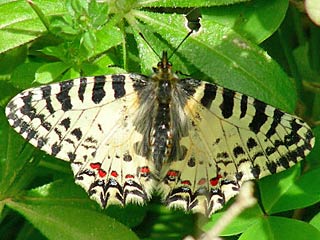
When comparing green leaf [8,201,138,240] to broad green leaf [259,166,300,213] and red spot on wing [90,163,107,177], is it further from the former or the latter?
broad green leaf [259,166,300,213]

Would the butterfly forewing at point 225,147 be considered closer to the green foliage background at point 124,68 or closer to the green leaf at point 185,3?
the green foliage background at point 124,68

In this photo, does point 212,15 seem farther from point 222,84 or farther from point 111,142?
point 111,142

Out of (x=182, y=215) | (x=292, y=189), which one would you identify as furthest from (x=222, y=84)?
(x=182, y=215)

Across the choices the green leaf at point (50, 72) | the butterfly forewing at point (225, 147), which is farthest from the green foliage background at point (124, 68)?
the butterfly forewing at point (225, 147)

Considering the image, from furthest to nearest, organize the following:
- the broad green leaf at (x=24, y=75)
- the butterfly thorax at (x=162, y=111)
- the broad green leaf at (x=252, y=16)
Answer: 1. the broad green leaf at (x=252, y=16)
2. the broad green leaf at (x=24, y=75)
3. the butterfly thorax at (x=162, y=111)

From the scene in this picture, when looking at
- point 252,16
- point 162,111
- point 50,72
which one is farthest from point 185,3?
point 50,72

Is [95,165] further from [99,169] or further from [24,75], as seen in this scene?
[24,75]
